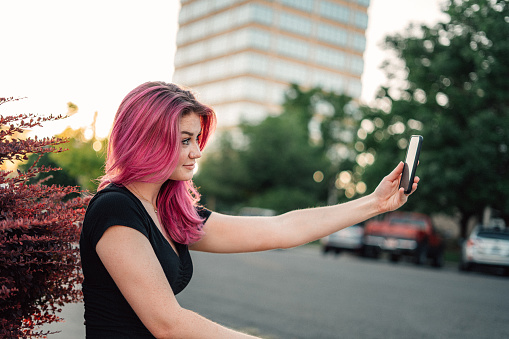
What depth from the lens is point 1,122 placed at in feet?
6.80

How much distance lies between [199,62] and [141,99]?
345ft

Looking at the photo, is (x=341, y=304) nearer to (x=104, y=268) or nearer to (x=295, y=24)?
(x=104, y=268)

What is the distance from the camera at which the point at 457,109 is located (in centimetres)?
2525

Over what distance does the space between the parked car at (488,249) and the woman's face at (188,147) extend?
61.8ft

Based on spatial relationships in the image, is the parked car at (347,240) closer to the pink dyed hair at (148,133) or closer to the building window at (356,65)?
the pink dyed hair at (148,133)

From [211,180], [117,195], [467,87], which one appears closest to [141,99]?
[117,195]

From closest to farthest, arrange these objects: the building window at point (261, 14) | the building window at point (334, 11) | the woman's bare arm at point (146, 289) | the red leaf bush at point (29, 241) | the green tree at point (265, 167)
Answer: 1. the woman's bare arm at point (146, 289)
2. the red leaf bush at point (29, 241)
3. the green tree at point (265, 167)
4. the building window at point (261, 14)
5. the building window at point (334, 11)

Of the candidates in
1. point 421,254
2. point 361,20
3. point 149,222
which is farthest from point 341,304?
point 361,20

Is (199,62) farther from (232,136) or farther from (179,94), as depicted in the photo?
(179,94)

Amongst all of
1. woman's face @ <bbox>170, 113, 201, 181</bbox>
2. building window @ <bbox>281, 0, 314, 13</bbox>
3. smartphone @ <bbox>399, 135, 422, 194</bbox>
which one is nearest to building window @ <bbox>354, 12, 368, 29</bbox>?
building window @ <bbox>281, 0, 314, 13</bbox>

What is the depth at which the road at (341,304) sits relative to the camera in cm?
769

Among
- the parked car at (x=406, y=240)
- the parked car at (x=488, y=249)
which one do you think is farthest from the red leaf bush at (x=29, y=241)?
the parked car at (x=406, y=240)

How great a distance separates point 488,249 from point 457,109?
306 inches

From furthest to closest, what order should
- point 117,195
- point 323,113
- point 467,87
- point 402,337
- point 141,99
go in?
1. point 323,113
2. point 467,87
3. point 402,337
4. point 141,99
5. point 117,195
